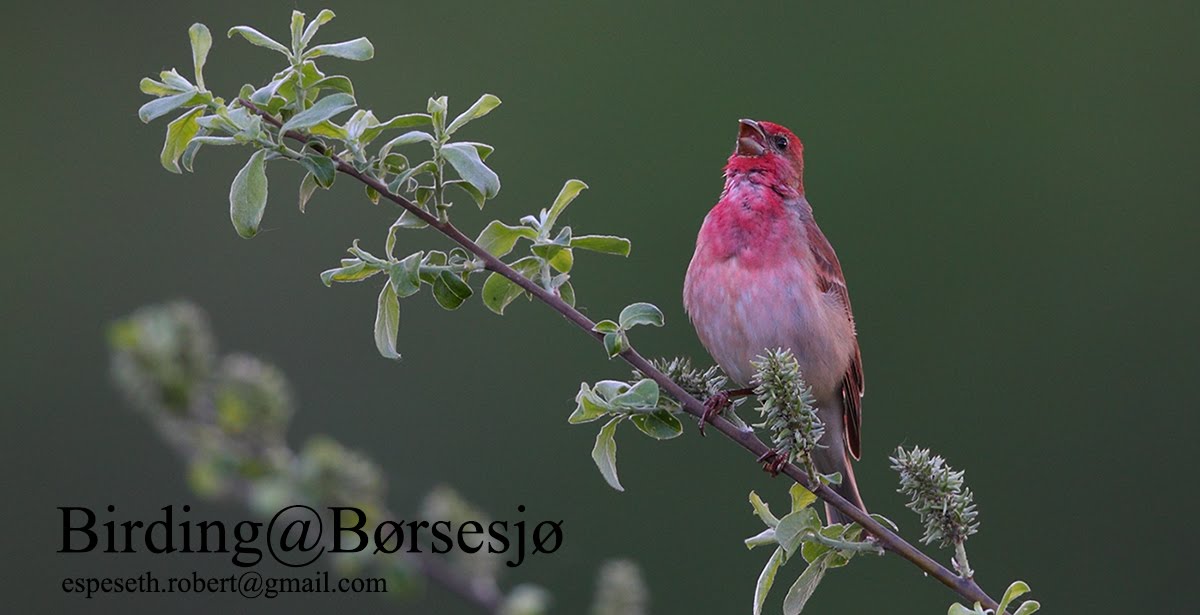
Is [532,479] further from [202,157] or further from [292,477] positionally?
[292,477]

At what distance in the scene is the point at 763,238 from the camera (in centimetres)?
444

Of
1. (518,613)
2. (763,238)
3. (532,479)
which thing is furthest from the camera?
(532,479)

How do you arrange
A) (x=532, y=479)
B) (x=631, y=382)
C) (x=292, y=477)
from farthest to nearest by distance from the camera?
(x=532, y=479)
(x=631, y=382)
(x=292, y=477)

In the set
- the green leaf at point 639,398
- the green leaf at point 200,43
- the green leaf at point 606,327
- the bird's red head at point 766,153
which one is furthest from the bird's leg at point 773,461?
the bird's red head at point 766,153

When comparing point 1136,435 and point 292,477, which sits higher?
point 1136,435

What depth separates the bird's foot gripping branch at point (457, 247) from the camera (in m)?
2.44

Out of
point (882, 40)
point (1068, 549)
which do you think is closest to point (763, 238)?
point (1068, 549)

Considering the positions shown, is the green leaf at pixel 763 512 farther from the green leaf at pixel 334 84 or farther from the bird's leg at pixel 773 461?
the green leaf at pixel 334 84

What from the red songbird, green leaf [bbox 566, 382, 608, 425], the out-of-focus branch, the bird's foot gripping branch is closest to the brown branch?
the bird's foot gripping branch

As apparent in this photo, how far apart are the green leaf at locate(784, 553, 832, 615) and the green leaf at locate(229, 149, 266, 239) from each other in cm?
119

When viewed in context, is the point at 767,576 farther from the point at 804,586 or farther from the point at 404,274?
the point at 404,274

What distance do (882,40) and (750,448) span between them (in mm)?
8593

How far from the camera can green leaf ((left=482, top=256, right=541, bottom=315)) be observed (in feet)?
8.77

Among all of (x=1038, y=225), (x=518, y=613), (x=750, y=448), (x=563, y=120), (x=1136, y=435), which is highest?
(x=563, y=120)
